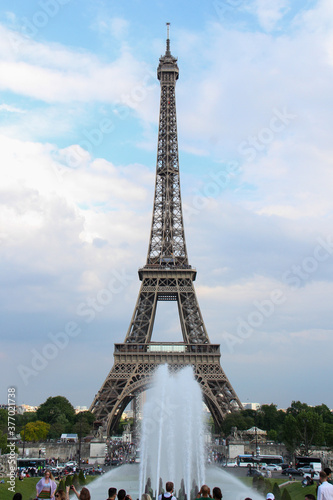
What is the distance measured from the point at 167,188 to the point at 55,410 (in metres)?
51.9

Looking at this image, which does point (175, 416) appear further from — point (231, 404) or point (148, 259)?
point (148, 259)

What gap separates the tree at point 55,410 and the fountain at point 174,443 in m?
67.1

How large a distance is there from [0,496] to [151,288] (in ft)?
173

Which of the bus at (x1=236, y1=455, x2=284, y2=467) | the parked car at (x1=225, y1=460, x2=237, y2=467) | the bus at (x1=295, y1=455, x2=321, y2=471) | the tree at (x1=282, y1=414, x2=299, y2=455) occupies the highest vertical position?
the tree at (x1=282, y1=414, x2=299, y2=455)

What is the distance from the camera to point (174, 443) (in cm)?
3397

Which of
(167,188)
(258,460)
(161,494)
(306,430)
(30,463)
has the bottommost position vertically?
(258,460)

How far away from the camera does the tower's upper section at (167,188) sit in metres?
84.9

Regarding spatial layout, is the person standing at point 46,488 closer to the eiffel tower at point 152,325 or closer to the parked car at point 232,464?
the parked car at point 232,464

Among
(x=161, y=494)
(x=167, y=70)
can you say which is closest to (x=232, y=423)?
(x=161, y=494)

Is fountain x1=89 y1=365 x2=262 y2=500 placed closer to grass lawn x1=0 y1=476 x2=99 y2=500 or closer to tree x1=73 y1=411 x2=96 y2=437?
grass lawn x1=0 y1=476 x2=99 y2=500

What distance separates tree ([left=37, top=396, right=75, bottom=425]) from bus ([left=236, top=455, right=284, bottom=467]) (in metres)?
50.2

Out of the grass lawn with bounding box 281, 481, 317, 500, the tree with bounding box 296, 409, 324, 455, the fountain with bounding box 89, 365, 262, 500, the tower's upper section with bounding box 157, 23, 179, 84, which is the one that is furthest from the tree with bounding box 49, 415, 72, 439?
the tower's upper section with bounding box 157, 23, 179, 84

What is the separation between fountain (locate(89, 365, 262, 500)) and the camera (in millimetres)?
31656

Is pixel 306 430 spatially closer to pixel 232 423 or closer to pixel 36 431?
pixel 232 423
